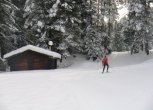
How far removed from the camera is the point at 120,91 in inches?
784

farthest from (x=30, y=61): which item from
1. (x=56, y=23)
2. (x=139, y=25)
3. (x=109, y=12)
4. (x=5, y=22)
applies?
(x=109, y=12)

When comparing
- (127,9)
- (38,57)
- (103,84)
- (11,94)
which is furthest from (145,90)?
(127,9)

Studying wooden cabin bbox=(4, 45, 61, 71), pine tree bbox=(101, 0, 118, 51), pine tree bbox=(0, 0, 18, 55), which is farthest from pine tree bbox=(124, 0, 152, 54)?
pine tree bbox=(0, 0, 18, 55)

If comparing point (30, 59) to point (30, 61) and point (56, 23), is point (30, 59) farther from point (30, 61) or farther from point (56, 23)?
point (56, 23)

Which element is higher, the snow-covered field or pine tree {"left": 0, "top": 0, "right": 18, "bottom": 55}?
pine tree {"left": 0, "top": 0, "right": 18, "bottom": 55}

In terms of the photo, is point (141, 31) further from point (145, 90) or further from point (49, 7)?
point (145, 90)

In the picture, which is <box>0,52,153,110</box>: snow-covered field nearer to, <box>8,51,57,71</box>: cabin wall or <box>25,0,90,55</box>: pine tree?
<box>8,51,57,71</box>: cabin wall

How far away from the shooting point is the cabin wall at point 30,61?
108ft

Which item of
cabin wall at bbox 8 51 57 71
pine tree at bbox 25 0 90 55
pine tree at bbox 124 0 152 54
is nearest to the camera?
cabin wall at bbox 8 51 57 71

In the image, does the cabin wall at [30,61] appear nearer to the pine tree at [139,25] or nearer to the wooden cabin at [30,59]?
the wooden cabin at [30,59]

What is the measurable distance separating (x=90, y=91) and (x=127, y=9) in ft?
93.0

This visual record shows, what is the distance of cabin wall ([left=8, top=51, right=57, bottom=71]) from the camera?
1300 inches

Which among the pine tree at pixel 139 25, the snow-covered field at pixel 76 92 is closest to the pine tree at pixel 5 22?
the snow-covered field at pixel 76 92

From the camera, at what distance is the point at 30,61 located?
3325 centimetres
